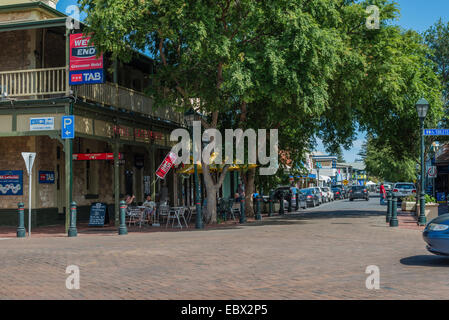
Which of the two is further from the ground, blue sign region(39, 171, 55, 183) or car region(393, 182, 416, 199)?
blue sign region(39, 171, 55, 183)

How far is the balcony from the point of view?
1962 centimetres

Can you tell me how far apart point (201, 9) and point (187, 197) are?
2016cm

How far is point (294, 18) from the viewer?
673 inches

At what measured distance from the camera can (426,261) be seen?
1064 centimetres

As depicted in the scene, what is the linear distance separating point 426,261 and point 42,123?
13.9 metres

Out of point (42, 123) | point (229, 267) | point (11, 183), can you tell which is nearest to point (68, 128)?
point (42, 123)

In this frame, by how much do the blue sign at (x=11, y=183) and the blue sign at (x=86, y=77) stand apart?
543cm

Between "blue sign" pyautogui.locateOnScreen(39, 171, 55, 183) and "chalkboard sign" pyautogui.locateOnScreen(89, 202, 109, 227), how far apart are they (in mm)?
2564

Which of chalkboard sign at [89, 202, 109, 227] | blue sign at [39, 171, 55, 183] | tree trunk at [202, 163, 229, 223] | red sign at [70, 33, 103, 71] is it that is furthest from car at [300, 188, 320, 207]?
red sign at [70, 33, 103, 71]

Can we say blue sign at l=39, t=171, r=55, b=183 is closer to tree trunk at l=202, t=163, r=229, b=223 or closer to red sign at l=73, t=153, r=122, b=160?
red sign at l=73, t=153, r=122, b=160

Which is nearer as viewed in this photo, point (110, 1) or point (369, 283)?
point (369, 283)

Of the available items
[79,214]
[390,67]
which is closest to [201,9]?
[390,67]

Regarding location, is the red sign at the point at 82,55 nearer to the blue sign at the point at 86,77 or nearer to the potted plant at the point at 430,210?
the blue sign at the point at 86,77
